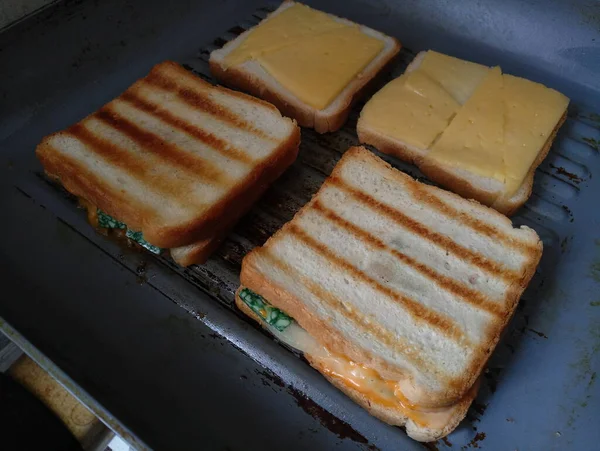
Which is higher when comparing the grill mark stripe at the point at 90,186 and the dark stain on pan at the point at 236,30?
the dark stain on pan at the point at 236,30

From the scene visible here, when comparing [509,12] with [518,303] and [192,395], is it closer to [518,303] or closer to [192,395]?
[518,303]

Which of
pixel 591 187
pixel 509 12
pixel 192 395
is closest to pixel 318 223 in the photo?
pixel 192 395

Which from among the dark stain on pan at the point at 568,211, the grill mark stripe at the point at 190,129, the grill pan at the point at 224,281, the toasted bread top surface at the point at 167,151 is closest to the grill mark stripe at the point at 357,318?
the grill pan at the point at 224,281

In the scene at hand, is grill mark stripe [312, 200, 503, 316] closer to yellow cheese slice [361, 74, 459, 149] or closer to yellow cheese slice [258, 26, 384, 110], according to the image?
yellow cheese slice [361, 74, 459, 149]

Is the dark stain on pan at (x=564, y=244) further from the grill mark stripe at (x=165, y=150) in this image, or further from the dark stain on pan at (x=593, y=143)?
the grill mark stripe at (x=165, y=150)

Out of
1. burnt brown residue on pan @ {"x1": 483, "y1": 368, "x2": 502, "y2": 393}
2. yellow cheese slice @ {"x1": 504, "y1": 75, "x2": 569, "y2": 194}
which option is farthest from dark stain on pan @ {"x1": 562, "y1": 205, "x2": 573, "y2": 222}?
burnt brown residue on pan @ {"x1": 483, "y1": 368, "x2": 502, "y2": 393}

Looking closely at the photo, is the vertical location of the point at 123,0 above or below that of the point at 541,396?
above
